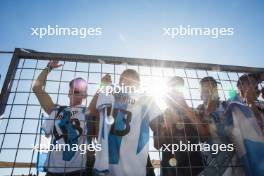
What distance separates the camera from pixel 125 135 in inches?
97.7

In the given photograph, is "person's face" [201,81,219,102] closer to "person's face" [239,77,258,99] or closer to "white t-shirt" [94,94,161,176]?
"person's face" [239,77,258,99]

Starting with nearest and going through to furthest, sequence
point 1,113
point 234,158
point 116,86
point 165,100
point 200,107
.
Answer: point 1,113, point 234,158, point 116,86, point 165,100, point 200,107

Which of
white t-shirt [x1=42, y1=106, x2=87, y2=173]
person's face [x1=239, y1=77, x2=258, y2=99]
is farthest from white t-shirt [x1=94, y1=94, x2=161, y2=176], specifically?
person's face [x1=239, y1=77, x2=258, y2=99]

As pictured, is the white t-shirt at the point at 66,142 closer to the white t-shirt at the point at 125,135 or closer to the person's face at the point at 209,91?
the white t-shirt at the point at 125,135

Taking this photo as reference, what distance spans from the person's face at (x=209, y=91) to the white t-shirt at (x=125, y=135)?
0.77m

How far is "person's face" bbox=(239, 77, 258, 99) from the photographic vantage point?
3.15m

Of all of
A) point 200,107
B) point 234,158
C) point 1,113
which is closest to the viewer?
point 1,113

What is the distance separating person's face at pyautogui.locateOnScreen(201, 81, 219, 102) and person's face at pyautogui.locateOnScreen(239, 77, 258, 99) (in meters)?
0.40

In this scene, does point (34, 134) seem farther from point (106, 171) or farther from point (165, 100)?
point (165, 100)

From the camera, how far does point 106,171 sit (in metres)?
2.18

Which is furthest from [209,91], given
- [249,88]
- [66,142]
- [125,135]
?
[66,142]

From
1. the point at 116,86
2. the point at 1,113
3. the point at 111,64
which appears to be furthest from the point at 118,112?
the point at 1,113

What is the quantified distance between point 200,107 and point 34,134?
6.77 feet

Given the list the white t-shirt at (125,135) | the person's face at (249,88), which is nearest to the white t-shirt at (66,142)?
the white t-shirt at (125,135)
